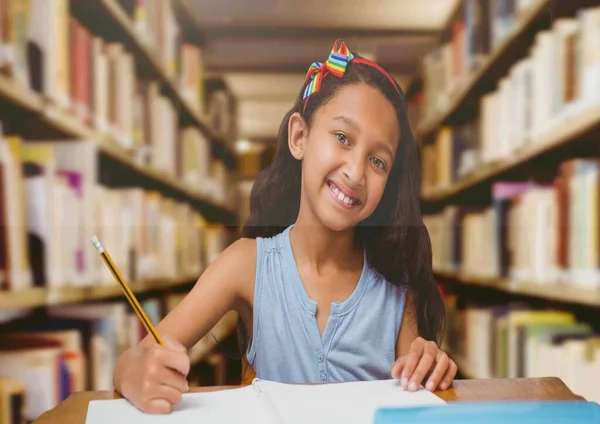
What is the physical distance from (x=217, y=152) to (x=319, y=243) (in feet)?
1.00

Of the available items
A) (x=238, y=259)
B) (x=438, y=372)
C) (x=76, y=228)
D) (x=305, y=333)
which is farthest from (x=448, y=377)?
(x=76, y=228)

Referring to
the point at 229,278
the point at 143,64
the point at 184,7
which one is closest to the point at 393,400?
the point at 229,278

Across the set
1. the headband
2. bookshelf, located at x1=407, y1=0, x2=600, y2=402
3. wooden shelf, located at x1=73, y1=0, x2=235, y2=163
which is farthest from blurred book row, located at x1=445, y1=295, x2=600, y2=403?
wooden shelf, located at x1=73, y1=0, x2=235, y2=163

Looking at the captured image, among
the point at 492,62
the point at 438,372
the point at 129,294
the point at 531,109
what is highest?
the point at 492,62

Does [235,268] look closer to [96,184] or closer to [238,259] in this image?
[238,259]

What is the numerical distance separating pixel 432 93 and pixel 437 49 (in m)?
0.09

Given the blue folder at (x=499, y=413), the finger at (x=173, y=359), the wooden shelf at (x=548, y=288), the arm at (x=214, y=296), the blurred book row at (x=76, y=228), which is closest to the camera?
the blue folder at (x=499, y=413)

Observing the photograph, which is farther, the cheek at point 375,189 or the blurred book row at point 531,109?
the blurred book row at point 531,109

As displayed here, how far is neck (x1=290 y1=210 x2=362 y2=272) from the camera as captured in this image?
0.89 metres

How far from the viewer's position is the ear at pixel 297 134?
2.92 ft

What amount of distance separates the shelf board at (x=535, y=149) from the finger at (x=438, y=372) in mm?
349

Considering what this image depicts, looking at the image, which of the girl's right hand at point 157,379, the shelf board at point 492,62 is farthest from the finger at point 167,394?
the shelf board at point 492,62

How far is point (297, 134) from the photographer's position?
2.95 feet

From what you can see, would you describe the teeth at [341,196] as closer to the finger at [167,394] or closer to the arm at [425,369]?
the arm at [425,369]
